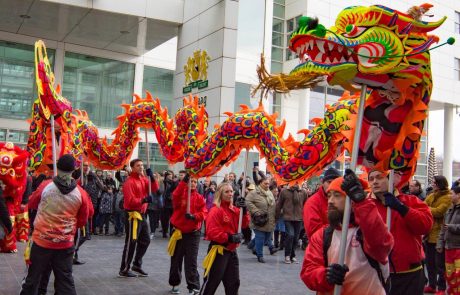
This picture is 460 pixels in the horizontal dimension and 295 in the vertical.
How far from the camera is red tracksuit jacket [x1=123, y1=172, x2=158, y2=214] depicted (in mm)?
8258

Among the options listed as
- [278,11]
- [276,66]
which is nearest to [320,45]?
[276,66]

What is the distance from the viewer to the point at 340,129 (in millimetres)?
4820

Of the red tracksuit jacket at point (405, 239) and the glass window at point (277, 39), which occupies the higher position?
the glass window at point (277, 39)

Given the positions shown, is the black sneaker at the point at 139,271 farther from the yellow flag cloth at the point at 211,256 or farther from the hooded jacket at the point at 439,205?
the hooded jacket at the point at 439,205

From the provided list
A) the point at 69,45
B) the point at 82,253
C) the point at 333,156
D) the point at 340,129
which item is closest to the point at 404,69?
the point at 340,129

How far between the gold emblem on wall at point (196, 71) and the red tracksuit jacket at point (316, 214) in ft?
32.3

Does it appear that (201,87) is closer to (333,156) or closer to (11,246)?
(11,246)

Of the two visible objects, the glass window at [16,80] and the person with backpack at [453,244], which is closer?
the person with backpack at [453,244]

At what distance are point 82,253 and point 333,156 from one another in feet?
23.6

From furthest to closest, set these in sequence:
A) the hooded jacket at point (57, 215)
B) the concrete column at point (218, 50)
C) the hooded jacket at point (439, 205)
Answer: the concrete column at point (218, 50) → the hooded jacket at point (439, 205) → the hooded jacket at point (57, 215)

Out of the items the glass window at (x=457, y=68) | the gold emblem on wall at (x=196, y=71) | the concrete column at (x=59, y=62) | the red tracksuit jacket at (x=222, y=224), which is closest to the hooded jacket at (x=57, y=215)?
the red tracksuit jacket at (x=222, y=224)

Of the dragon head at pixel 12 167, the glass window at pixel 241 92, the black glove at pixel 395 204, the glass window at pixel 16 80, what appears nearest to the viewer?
the black glove at pixel 395 204

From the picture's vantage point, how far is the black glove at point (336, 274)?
294cm

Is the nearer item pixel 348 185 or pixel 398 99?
pixel 348 185
